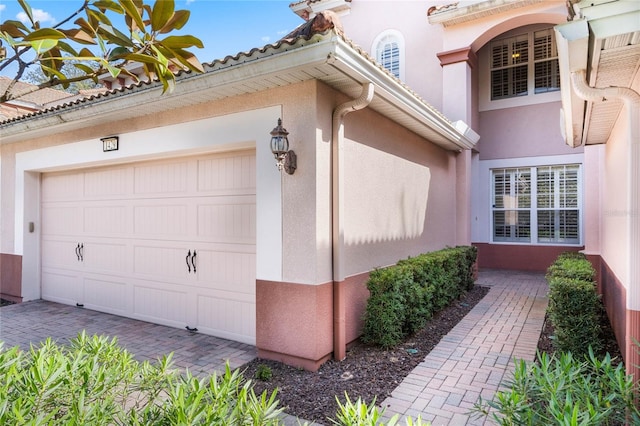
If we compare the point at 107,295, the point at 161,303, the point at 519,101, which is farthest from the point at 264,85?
the point at 519,101

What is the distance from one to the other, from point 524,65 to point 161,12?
42.9 feet

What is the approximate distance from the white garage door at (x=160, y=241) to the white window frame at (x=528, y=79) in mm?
9883

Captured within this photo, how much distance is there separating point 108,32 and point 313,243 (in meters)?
3.44

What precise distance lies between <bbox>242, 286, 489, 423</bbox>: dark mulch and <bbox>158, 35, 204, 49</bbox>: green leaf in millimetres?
3444

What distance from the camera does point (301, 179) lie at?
5.06m

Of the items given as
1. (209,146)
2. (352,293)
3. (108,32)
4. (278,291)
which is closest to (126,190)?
(209,146)

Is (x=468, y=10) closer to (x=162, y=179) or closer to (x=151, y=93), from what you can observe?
(x=151, y=93)

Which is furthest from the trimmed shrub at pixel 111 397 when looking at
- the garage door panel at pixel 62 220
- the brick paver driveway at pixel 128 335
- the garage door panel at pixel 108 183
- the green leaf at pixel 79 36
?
the garage door panel at pixel 62 220

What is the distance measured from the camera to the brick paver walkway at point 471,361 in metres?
4.04

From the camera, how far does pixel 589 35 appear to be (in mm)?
2725

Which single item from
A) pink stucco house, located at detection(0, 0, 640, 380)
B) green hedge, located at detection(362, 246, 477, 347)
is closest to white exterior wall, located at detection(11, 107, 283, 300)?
pink stucco house, located at detection(0, 0, 640, 380)

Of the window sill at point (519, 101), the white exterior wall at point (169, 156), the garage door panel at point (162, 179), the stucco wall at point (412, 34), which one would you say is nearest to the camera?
the white exterior wall at point (169, 156)

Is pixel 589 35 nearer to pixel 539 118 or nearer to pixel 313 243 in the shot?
pixel 313 243

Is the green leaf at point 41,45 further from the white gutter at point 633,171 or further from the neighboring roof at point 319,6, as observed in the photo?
the neighboring roof at point 319,6
